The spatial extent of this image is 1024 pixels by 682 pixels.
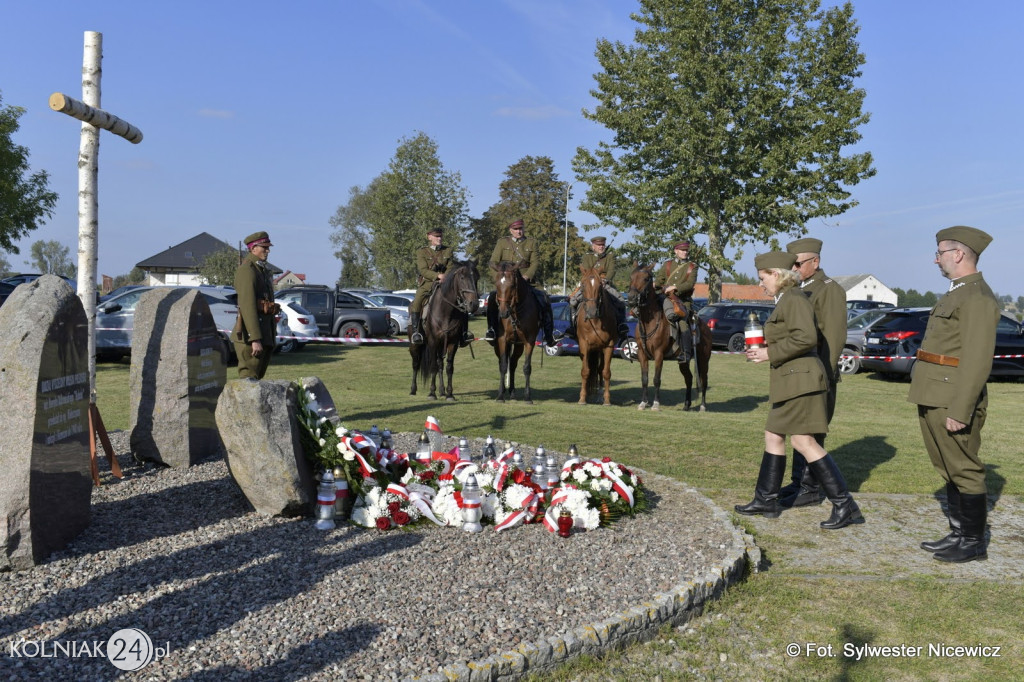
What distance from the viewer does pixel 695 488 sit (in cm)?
725

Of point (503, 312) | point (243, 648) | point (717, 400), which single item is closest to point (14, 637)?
point (243, 648)

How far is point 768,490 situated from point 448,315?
764 centimetres

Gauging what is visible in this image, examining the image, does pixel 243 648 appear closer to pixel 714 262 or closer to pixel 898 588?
pixel 898 588

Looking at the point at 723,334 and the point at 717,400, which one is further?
the point at 723,334

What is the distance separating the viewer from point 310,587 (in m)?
4.43

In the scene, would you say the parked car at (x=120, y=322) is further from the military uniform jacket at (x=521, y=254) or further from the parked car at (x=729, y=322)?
the parked car at (x=729, y=322)

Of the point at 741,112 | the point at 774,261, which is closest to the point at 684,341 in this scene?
the point at 774,261

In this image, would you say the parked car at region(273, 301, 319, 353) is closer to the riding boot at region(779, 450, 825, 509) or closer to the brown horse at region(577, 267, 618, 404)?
the brown horse at region(577, 267, 618, 404)

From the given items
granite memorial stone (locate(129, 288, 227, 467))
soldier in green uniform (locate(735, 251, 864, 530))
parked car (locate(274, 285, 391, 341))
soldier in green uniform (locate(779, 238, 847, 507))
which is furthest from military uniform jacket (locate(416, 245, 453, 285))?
parked car (locate(274, 285, 391, 341))

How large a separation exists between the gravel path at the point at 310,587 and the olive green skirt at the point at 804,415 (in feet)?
3.18

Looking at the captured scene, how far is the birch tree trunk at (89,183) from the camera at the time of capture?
6711 millimetres

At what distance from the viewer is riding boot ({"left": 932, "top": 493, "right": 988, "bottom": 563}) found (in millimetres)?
5641

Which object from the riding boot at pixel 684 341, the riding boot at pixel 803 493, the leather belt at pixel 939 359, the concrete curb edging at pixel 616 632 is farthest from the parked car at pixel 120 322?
the leather belt at pixel 939 359

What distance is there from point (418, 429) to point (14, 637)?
6.35 m
